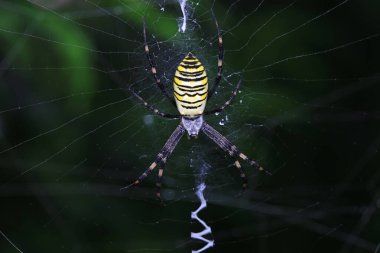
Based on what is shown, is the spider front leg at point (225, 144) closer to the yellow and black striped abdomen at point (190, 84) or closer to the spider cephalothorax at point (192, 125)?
the spider cephalothorax at point (192, 125)

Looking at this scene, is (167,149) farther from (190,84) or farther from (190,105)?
(190,84)

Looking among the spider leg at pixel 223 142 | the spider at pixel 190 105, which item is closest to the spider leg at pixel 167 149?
the spider at pixel 190 105

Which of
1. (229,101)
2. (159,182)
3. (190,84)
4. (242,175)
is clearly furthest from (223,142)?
(190,84)

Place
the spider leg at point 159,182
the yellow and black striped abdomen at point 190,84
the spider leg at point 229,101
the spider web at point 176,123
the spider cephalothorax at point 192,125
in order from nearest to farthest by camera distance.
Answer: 1. the yellow and black striped abdomen at point 190,84
2. the spider web at point 176,123
3. the spider leg at point 229,101
4. the spider cephalothorax at point 192,125
5. the spider leg at point 159,182

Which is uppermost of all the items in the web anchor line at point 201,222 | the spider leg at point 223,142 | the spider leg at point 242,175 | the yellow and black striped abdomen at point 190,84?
the spider leg at point 223,142

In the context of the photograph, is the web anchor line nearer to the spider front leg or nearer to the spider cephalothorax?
the spider front leg

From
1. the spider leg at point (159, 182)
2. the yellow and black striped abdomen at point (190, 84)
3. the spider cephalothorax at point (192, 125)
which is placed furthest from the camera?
the spider leg at point (159, 182)

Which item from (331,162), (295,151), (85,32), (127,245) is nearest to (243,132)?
(295,151)
